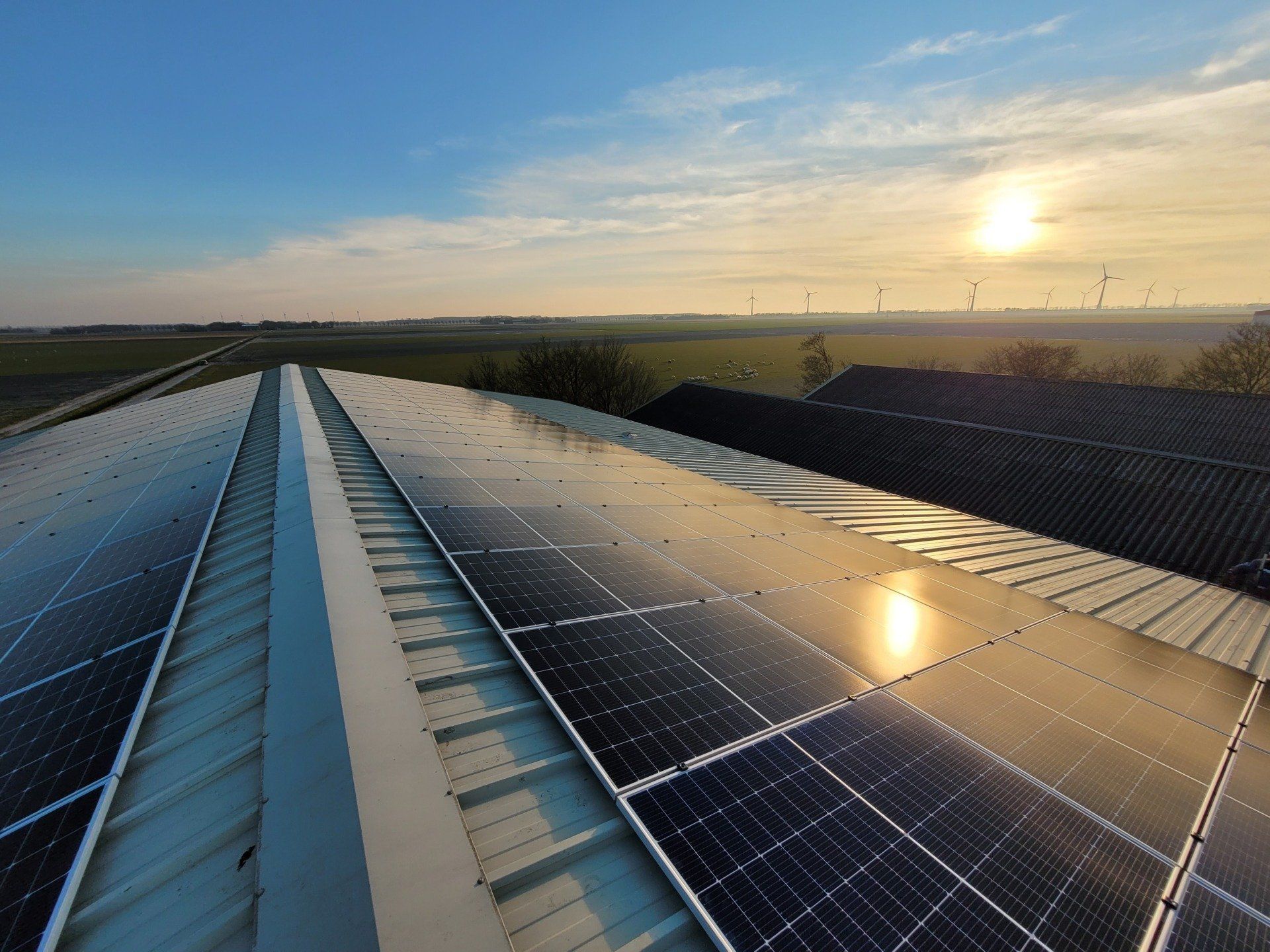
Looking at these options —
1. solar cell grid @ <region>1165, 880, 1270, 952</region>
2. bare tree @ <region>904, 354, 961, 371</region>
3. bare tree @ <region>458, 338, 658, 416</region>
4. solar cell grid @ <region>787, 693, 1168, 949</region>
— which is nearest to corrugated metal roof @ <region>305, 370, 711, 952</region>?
solar cell grid @ <region>787, 693, 1168, 949</region>

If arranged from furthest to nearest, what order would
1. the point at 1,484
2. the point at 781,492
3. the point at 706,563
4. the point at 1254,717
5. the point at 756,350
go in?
the point at 756,350 → the point at 781,492 → the point at 1,484 → the point at 706,563 → the point at 1254,717

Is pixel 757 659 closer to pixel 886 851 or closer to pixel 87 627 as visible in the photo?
pixel 886 851

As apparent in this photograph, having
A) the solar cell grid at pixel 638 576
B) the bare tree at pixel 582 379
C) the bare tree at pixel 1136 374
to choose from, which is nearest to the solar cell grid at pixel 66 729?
the solar cell grid at pixel 638 576

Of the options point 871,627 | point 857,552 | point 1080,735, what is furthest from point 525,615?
point 857,552

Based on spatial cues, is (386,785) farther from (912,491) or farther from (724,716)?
(912,491)

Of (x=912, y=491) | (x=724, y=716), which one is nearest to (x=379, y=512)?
(x=724, y=716)

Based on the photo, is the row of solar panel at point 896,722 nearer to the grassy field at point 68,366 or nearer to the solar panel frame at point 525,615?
the solar panel frame at point 525,615
